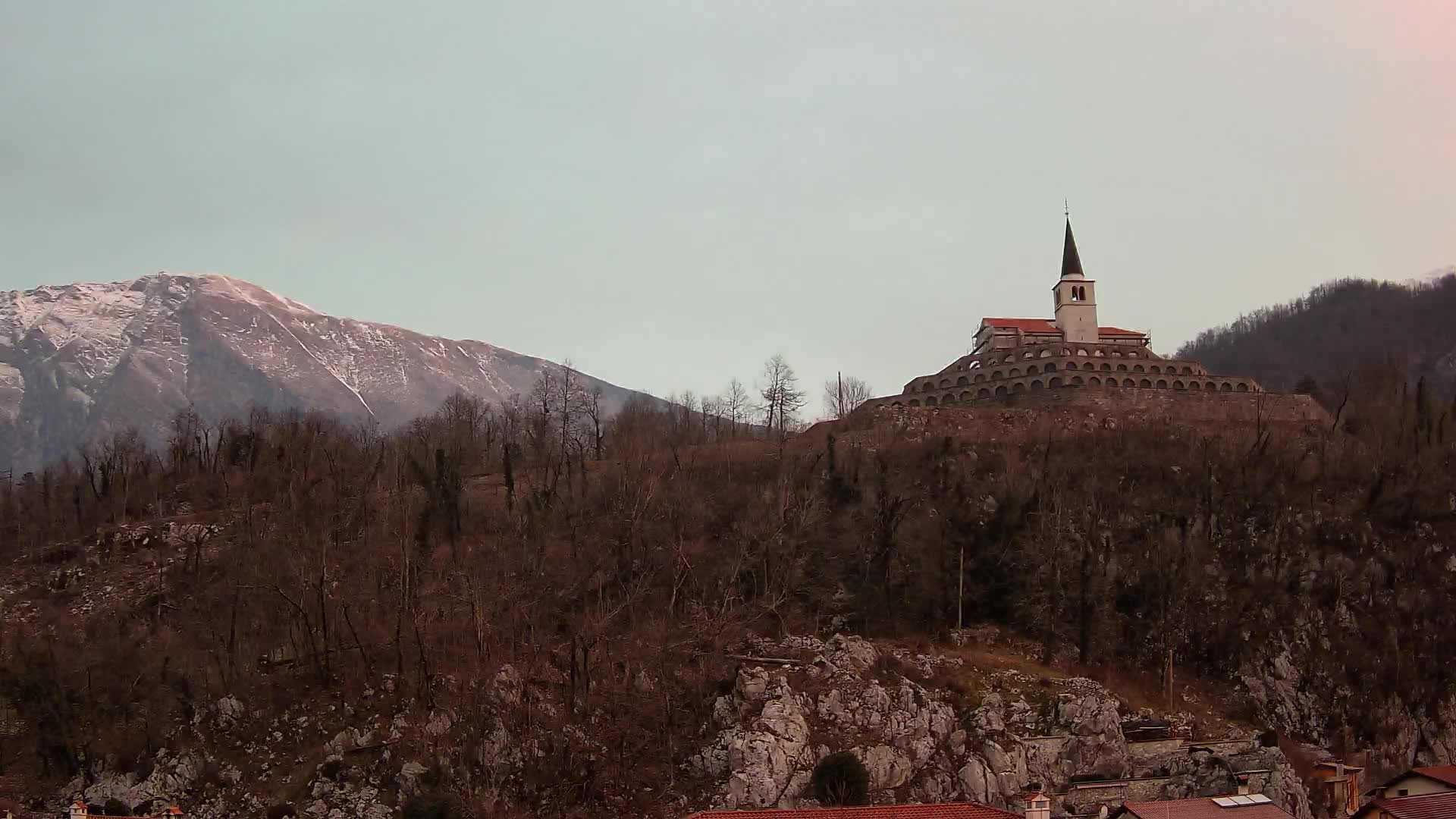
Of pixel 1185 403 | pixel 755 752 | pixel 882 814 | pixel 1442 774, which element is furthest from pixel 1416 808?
pixel 1185 403

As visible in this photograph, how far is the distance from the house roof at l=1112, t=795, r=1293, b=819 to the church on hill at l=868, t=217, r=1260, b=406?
48172mm

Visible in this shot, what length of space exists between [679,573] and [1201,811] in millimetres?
29376

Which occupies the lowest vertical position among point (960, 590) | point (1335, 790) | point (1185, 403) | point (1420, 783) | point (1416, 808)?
point (1335, 790)

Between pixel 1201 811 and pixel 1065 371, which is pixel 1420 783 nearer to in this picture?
pixel 1201 811

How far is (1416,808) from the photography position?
32.1m

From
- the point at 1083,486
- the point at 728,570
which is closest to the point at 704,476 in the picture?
the point at 728,570

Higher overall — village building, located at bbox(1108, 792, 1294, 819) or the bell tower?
the bell tower

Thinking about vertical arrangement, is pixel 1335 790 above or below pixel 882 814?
below

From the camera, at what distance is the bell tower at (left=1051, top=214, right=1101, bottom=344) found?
295 feet

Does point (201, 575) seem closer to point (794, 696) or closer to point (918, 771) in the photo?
point (794, 696)

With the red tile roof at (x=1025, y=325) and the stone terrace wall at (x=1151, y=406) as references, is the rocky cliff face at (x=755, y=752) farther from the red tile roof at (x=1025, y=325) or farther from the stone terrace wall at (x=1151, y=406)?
the red tile roof at (x=1025, y=325)

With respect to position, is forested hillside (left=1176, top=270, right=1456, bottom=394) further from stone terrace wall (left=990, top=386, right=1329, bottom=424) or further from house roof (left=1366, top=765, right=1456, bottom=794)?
house roof (left=1366, top=765, right=1456, bottom=794)

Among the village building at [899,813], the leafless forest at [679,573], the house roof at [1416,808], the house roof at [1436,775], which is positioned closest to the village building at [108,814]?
the leafless forest at [679,573]

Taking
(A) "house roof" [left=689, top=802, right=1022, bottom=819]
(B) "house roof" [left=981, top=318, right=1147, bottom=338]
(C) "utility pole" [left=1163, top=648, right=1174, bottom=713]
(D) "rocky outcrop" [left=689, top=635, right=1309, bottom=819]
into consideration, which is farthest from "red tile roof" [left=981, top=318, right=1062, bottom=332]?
(A) "house roof" [left=689, top=802, right=1022, bottom=819]
